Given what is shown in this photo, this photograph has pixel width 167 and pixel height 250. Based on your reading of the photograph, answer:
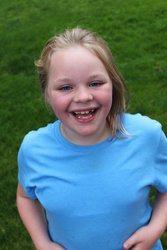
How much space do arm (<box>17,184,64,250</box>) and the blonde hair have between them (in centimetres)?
57

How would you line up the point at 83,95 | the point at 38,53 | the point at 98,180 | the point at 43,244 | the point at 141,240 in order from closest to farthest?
the point at 83,95, the point at 98,180, the point at 141,240, the point at 43,244, the point at 38,53

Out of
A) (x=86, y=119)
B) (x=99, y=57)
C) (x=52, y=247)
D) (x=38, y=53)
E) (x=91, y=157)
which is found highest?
(x=99, y=57)

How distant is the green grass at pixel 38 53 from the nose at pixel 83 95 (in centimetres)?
209

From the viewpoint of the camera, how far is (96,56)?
5.08 ft

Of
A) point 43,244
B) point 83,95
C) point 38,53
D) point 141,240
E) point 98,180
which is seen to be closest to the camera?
point 83,95

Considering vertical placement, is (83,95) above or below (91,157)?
above

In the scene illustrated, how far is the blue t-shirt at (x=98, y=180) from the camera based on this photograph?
5.26 ft

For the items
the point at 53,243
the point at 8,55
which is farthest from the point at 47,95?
the point at 8,55

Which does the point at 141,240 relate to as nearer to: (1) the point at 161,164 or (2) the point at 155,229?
(2) the point at 155,229

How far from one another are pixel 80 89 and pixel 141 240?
78 centimetres

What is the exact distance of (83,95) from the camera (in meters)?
1.48

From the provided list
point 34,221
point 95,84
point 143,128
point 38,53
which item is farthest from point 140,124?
point 38,53

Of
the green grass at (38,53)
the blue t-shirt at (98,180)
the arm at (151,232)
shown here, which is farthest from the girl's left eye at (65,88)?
the green grass at (38,53)

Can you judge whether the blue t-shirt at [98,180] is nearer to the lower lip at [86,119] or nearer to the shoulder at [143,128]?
the shoulder at [143,128]
